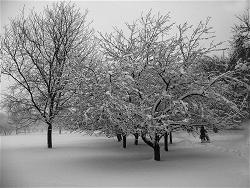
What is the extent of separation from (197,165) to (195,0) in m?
8.44

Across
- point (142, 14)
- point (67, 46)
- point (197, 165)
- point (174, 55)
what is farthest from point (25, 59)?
point (197, 165)

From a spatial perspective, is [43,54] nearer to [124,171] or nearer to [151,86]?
[151,86]

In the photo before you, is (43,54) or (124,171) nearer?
(124,171)

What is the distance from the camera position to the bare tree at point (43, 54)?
2033 cm

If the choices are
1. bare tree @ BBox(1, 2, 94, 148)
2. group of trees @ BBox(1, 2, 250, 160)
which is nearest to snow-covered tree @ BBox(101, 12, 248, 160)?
group of trees @ BBox(1, 2, 250, 160)

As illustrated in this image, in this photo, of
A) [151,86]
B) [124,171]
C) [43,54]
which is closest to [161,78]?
[151,86]

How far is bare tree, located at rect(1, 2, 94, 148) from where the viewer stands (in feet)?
66.7

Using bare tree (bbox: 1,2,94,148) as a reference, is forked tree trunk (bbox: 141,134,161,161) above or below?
below

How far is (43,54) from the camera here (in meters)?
21.5

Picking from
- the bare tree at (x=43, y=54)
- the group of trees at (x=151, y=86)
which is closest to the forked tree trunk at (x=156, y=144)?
the group of trees at (x=151, y=86)

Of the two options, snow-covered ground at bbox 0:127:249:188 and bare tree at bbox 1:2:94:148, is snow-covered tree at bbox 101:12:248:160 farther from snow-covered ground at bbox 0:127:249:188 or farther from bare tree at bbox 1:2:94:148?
bare tree at bbox 1:2:94:148

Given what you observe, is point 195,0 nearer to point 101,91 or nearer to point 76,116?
point 101,91

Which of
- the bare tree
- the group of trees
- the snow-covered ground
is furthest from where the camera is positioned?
the bare tree

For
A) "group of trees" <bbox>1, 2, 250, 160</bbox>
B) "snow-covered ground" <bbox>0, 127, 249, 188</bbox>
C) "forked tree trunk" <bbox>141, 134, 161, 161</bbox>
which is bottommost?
"snow-covered ground" <bbox>0, 127, 249, 188</bbox>
